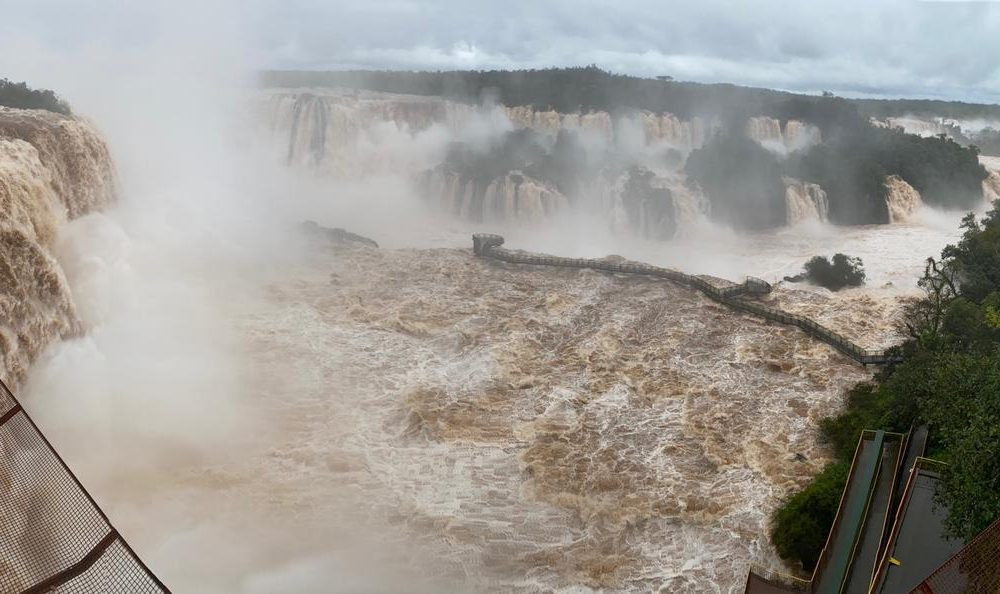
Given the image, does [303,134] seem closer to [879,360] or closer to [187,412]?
[187,412]

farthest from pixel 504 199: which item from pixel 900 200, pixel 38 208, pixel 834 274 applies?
pixel 38 208

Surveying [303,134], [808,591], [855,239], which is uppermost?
[303,134]

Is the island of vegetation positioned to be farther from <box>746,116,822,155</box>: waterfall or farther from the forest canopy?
the forest canopy

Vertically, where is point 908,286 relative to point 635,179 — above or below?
below

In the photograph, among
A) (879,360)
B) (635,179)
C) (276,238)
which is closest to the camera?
(879,360)

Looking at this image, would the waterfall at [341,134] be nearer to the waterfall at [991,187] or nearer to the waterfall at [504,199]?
the waterfall at [504,199]

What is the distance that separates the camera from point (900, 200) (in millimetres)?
39500

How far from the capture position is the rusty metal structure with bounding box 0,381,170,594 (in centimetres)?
726

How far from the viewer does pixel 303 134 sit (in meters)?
42.5

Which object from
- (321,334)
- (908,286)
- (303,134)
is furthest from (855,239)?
(303,134)

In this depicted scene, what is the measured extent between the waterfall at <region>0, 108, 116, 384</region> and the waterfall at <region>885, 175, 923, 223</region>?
1480 inches

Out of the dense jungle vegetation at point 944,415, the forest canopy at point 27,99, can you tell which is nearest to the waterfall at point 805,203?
the dense jungle vegetation at point 944,415

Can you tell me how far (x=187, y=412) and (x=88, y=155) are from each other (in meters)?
12.0

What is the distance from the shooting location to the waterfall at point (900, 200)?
39062 mm
